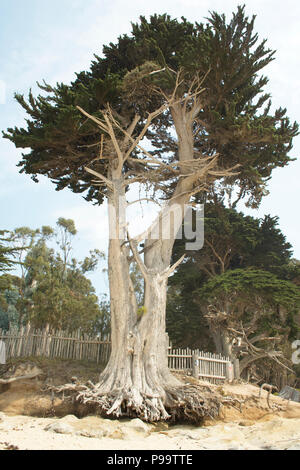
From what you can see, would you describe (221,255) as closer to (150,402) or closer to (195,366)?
(195,366)

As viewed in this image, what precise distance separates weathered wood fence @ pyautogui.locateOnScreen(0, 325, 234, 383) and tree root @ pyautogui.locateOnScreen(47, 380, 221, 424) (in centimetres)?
273

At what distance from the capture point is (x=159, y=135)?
48.9ft

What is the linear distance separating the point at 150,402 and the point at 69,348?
450cm

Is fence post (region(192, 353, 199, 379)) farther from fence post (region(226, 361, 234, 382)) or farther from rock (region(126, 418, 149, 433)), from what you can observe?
rock (region(126, 418, 149, 433))

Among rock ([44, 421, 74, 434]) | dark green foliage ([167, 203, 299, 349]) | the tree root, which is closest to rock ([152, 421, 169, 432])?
the tree root

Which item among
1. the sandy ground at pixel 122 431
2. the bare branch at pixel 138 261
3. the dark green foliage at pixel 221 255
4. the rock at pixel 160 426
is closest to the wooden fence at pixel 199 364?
Answer: the sandy ground at pixel 122 431

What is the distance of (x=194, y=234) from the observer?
1948cm

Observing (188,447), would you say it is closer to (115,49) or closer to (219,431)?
(219,431)

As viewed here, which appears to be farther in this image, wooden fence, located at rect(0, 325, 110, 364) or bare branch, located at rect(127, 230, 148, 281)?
wooden fence, located at rect(0, 325, 110, 364)

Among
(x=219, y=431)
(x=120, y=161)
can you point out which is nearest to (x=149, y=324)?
(x=219, y=431)

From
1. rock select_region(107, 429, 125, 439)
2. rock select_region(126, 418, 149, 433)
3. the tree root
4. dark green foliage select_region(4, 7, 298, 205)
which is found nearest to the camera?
rock select_region(107, 429, 125, 439)

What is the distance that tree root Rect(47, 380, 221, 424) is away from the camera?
8695 mm

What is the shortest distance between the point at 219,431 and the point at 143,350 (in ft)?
9.48
